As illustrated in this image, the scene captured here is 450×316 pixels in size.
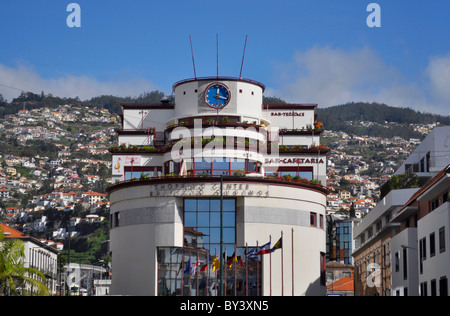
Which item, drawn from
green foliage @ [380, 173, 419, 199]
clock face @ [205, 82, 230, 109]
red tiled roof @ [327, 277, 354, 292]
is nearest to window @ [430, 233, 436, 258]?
clock face @ [205, 82, 230, 109]

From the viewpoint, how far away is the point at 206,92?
280 ft

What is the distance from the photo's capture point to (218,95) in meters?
85.0

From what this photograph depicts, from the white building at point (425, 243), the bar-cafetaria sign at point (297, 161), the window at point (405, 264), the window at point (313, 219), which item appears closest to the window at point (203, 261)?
the window at point (313, 219)

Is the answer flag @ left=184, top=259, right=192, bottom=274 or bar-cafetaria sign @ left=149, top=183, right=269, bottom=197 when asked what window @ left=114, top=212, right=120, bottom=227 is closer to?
bar-cafetaria sign @ left=149, top=183, right=269, bottom=197

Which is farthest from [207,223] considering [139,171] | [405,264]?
[405,264]

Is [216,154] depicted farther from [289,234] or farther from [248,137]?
[289,234]

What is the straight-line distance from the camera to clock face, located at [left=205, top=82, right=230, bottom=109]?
3342 inches

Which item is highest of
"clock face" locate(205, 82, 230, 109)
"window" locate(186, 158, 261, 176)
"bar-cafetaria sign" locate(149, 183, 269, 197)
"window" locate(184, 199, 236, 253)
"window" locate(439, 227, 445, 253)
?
"clock face" locate(205, 82, 230, 109)
